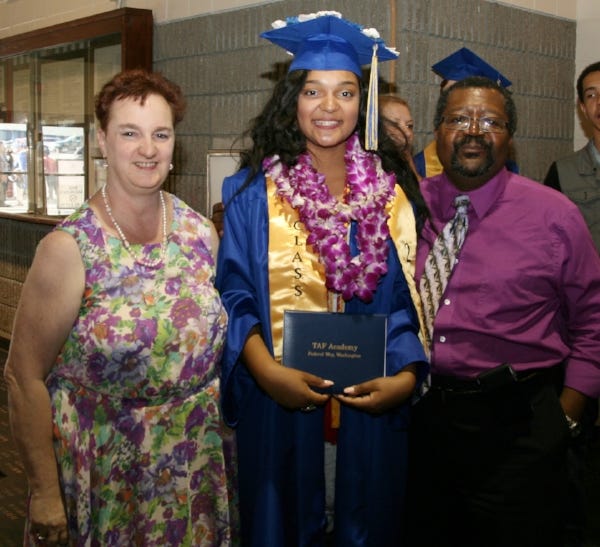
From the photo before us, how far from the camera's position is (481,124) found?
7.07 feet

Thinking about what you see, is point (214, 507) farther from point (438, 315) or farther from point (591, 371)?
point (591, 371)

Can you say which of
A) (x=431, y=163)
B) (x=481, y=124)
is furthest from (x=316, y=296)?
(x=431, y=163)

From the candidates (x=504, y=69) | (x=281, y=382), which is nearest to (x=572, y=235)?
(x=281, y=382)

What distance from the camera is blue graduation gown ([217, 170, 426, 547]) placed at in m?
2.08

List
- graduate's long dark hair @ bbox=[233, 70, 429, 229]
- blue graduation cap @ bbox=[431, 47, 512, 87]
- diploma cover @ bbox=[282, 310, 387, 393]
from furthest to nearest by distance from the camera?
blue graduation cap @ bbox=[431, 47, 512, 87], graduate's long dark hair @ bbox=[233, 70, 429, 229], diploma cover @ bbox=[282, 310, 387, 393]

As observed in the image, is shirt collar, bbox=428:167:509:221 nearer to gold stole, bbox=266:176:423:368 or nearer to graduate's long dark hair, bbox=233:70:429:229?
graduate's long dark hair, bbox=233:70:429:229

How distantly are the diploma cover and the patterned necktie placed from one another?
290 millimetres

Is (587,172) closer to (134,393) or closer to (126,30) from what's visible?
(134,393)

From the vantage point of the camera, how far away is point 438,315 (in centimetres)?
218

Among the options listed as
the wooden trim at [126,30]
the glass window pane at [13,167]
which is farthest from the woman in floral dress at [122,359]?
the glass window pane at [13,167]

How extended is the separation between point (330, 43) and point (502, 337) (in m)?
0.94

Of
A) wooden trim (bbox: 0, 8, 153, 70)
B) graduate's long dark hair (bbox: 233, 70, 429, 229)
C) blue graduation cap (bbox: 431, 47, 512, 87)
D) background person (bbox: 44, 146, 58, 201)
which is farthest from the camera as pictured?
background person (bbox: 44, 146, 58, 201)

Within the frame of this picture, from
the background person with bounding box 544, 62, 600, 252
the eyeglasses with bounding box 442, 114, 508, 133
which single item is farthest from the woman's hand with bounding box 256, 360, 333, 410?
the background person with bounding box 544, 62, 600, 252

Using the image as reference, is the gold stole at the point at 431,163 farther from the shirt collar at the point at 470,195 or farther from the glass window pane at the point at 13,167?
the glass window pane at the point at 13,167
